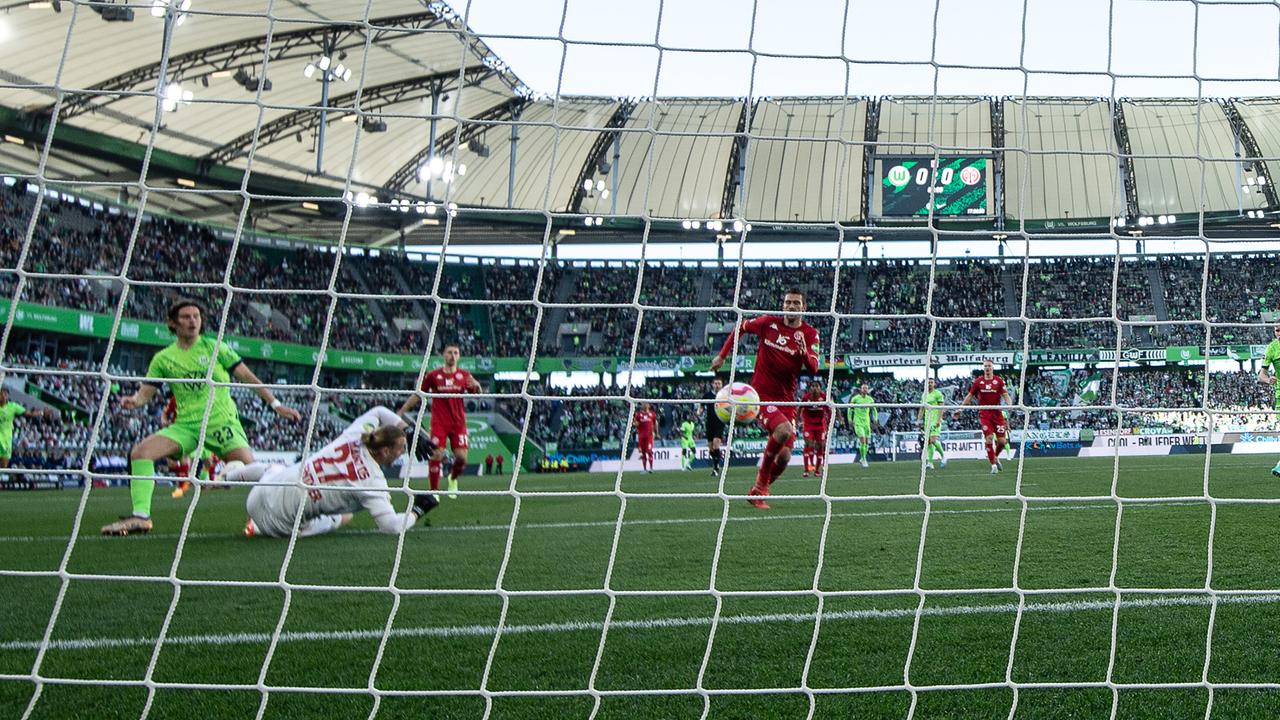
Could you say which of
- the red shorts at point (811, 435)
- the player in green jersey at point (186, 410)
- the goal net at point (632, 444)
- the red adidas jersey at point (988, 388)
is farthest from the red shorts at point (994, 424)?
the player in green jersey at point (186, 410)

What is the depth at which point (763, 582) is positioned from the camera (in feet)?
13.1

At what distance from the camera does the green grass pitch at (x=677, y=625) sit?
97.6 inches

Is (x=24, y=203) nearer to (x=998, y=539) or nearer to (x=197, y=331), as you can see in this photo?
(x=197, y=331)

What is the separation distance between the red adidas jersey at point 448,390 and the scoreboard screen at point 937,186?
17344mm

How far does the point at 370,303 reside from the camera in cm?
2942

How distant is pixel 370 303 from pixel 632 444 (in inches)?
392

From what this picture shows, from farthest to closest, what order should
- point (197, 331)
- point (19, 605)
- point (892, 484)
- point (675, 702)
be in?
point (892, 484) → point (197, 331) → point (19, 605) → point (675, 702)

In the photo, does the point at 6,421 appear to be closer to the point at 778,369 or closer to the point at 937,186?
the point at 778,369

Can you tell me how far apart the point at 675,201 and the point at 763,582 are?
28525 mm

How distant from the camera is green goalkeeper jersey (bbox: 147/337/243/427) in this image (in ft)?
19.3

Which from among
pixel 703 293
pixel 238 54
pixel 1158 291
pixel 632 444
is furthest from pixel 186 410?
pixel 703 293

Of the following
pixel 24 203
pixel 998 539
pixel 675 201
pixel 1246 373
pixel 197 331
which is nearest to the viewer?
pixel 998 539

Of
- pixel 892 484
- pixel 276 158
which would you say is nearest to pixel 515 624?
pixel 892 484

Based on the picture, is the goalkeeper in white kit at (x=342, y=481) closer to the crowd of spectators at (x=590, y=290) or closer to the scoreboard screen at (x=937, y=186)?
the crowd of spectators at (x=590, y=290)
